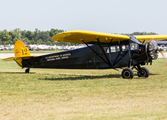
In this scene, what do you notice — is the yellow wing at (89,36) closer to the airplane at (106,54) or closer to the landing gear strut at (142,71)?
the airplane at (106,54)

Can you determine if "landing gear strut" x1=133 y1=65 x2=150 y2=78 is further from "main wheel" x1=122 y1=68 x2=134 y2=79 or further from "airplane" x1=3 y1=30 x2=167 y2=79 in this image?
"main wheel" x1=122 y1=68 x2=134 y2=79

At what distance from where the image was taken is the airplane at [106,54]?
40.4 ft

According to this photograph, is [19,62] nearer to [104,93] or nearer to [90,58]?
[90,58]

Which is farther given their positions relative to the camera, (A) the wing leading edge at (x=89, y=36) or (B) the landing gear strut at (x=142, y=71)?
(B) the landing gear strut at (x=142, y=71)

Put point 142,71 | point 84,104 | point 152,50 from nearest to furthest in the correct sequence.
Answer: point 84,104 < point 152,50 < point 142,71

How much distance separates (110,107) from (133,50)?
6.86 m

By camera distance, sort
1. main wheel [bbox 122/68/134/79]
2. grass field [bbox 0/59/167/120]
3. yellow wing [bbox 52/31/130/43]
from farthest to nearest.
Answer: main wheel [bbox 122/68/134/79], yellow wing [bbox 52/31/130/43], grass field [bbox 0/59/167/120]

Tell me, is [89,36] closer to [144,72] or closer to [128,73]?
[128,73]

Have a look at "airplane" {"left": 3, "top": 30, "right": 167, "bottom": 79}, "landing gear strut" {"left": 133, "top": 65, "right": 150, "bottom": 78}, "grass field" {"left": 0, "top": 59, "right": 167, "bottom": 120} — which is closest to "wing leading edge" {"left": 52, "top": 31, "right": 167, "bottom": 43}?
"airplane" {"left": 3, "top": 30, "right": 167, "bottom": 79}

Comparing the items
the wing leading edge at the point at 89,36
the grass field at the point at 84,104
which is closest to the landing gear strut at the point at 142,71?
the wing leading edge at the point at 89,36

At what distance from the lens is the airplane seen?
1231 centimetres

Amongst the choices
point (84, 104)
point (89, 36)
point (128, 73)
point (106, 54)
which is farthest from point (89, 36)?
point (84, 104)

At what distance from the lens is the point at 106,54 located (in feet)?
44.4

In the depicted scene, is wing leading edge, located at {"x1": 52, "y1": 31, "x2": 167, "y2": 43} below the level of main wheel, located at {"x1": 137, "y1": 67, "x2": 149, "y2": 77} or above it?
above
